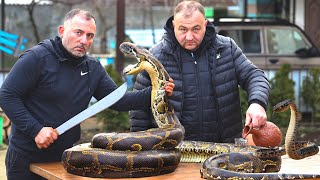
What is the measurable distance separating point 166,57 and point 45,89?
3.20 feet

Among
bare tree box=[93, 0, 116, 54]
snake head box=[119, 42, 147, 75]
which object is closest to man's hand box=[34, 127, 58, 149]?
snake head box=[119, 42, 147, 75]

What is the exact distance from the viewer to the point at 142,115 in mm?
5324

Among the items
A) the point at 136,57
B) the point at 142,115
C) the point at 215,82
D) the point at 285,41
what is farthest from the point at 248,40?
the point at 136,57

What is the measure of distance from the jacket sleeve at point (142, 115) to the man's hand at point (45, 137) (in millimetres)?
837

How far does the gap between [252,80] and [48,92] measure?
1461 millimetres

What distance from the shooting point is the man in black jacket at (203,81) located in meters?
5.31

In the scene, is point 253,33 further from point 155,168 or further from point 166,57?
point 155,168

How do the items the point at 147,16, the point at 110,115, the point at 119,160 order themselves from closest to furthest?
the point at 119,160 → the point at 110,115 → the point at 147,16

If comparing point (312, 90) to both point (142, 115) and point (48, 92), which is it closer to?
point (142, 115)

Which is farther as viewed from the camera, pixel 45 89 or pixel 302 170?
pixel 45 89

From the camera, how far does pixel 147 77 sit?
17.3 ft

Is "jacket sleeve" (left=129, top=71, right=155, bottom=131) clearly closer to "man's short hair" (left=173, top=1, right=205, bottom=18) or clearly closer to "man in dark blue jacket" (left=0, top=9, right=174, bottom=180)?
"man in dark blue jacket" (left=0, top=9, right=174, bottom=180)

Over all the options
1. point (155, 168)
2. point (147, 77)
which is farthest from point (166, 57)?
point (155, 168)

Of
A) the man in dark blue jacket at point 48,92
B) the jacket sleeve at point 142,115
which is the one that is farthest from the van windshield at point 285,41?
the man in dark blue jacket at point 48,92
